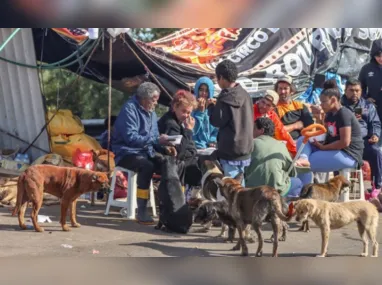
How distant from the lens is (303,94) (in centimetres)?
1090

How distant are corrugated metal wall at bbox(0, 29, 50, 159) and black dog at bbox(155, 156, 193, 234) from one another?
9.69 feet

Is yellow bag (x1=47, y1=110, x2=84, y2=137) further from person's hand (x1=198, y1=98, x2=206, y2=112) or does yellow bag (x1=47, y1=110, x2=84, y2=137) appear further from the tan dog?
the tan dog

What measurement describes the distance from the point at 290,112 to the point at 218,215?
2.14m

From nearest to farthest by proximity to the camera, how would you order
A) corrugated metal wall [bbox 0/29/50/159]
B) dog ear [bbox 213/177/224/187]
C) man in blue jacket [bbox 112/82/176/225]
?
dog ear [bbox 213/177/224/187], man in blue jacket [bbox 112/82/176/225], corrugated metal wall [bbox 0/29/50/159]

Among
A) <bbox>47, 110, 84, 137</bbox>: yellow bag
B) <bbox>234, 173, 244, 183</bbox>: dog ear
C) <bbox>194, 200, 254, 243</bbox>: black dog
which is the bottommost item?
<bbox>194, 200, 254, 243</bbox>: black dog

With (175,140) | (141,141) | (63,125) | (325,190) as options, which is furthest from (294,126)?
(63,125)

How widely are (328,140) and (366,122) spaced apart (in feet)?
4.17

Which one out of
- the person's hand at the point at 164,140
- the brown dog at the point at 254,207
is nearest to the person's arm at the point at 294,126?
the person's hand at the point at 164,140

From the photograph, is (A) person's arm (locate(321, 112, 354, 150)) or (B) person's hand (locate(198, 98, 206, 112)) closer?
(A) person's arm (locate(321, 112, 354, 150))

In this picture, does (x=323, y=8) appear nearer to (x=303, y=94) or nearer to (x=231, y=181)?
(x=231, y=181)

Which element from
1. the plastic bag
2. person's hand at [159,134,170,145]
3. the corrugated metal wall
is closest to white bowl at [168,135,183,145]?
person's hand at [159,134,170,145]

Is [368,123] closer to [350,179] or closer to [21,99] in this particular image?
[350,179]

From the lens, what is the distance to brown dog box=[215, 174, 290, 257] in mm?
6758

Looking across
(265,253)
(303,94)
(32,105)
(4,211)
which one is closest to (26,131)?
(32,105)
